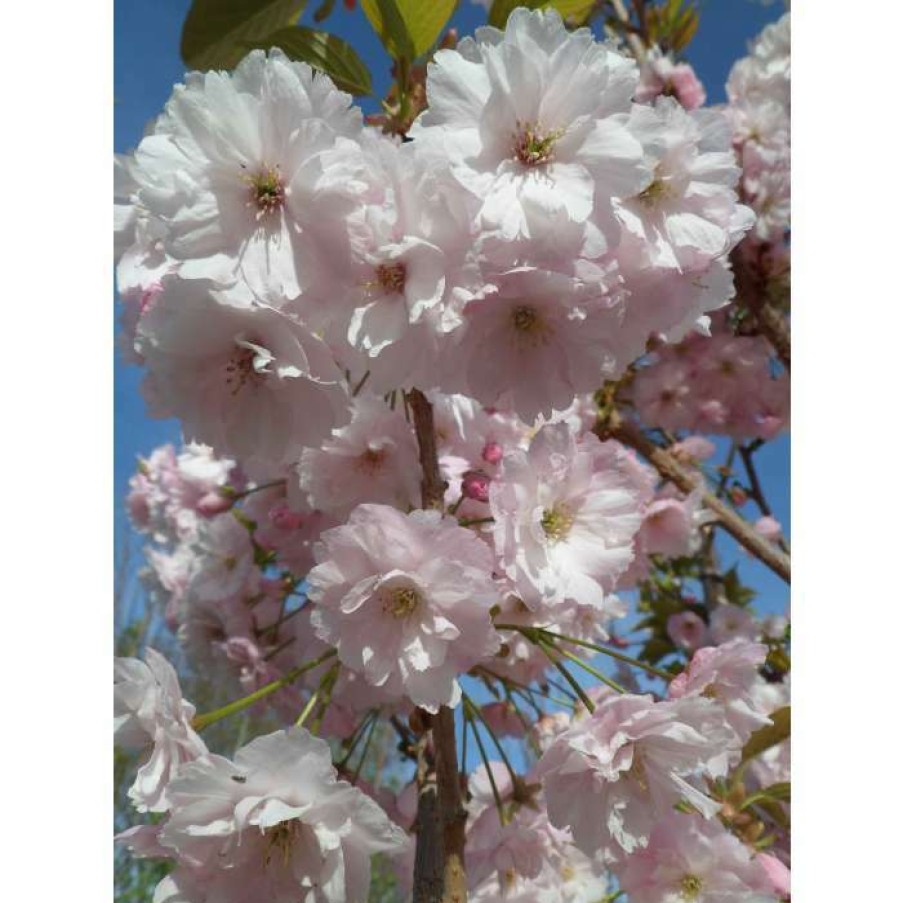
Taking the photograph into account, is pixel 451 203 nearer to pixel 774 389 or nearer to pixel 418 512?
pixel 418 512

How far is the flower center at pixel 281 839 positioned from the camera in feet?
1.99

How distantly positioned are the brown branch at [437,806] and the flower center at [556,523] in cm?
8

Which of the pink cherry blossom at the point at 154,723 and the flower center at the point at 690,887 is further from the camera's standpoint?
the flower center at the point at 690,887

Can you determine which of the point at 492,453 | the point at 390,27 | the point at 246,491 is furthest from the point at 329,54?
the point at 246,491

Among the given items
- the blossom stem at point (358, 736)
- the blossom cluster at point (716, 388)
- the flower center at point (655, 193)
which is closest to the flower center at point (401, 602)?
the blossom stem at point (358, 736)

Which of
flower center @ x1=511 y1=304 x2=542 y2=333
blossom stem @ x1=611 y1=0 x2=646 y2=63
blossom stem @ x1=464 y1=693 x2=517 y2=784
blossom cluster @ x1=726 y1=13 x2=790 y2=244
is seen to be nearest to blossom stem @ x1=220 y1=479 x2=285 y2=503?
blossom stem @ x1=464 y1=693 x2=517 y2=784

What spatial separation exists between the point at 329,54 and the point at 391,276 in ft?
1.01

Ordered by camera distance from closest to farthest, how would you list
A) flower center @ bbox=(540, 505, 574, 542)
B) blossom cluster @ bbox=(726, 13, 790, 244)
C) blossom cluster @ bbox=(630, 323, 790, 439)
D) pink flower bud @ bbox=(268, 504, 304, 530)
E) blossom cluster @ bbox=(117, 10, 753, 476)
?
blossom cluster @ bbox=(117, 10, 753, 476) → flower center @ bbox=(540, 505, 574, 542) → pink flower bud @ bbox=(268, 504, 304, 530) → blossom cluster @ bbox=(726, 13, 790, 244) → blossom cluster @ bbox=(630, 323, 790, 439)

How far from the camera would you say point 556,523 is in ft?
2.33

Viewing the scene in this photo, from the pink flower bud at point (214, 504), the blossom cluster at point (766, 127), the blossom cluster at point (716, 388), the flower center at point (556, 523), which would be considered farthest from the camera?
the blossom cluster at point (716, 388)

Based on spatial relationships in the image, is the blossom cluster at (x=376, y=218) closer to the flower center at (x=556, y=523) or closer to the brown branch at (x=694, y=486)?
the flower center at (x=556, y=523)

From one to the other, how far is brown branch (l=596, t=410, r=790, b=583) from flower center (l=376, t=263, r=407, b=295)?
0.76 m

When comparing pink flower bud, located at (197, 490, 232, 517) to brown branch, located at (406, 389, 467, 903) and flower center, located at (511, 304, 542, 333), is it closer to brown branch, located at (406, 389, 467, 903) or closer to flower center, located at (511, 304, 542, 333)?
brown branch, located at (406, 389, 467, 903)

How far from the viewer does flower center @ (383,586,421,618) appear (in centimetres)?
65
